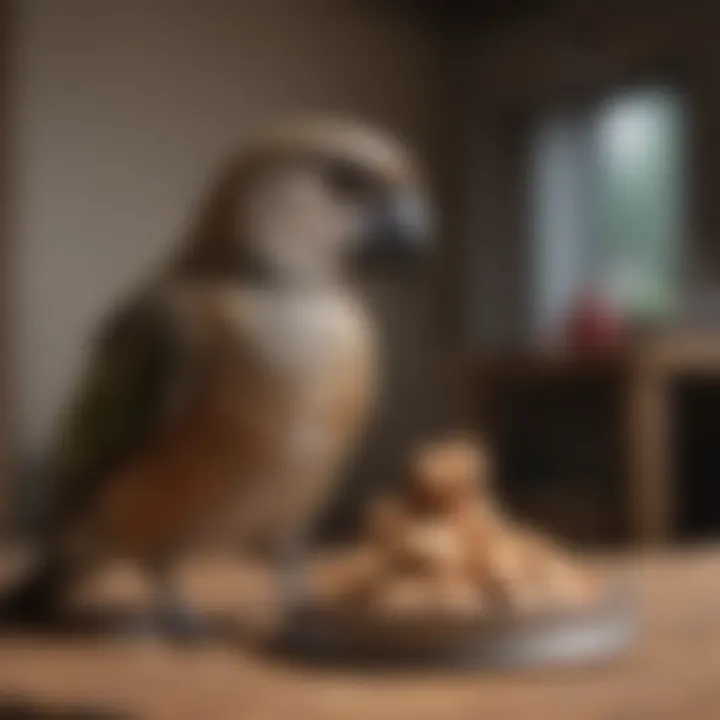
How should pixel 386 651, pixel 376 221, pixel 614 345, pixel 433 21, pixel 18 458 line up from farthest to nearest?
pixel 433 21 → pixel 18 458 → pixel 614 345 → pixel 376 221 → pixel 386 651

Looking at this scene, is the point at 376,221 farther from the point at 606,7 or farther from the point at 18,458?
the point at 606,7

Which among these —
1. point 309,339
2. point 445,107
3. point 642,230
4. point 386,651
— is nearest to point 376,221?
point 309,339

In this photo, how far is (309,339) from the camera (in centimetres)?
56

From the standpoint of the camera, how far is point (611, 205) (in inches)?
86.6

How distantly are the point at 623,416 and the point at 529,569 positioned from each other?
1.26 meters

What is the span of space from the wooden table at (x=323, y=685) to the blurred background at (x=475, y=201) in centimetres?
121

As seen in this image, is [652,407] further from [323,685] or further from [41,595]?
[323,685]

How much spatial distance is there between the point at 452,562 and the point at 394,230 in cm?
17

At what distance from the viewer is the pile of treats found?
0.50 metres

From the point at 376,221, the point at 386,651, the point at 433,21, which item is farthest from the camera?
the point at 433,21

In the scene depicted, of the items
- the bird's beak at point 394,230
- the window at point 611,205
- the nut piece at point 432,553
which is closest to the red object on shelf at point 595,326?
the window at point 611,205

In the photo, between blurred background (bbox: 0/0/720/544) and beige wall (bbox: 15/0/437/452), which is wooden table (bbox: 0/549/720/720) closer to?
blurred background (bbox: 0/0/720/544)

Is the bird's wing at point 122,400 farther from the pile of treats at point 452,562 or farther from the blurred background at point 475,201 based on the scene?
the blurred background at point 475,201

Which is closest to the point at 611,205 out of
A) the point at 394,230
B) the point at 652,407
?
the point at 652,407
